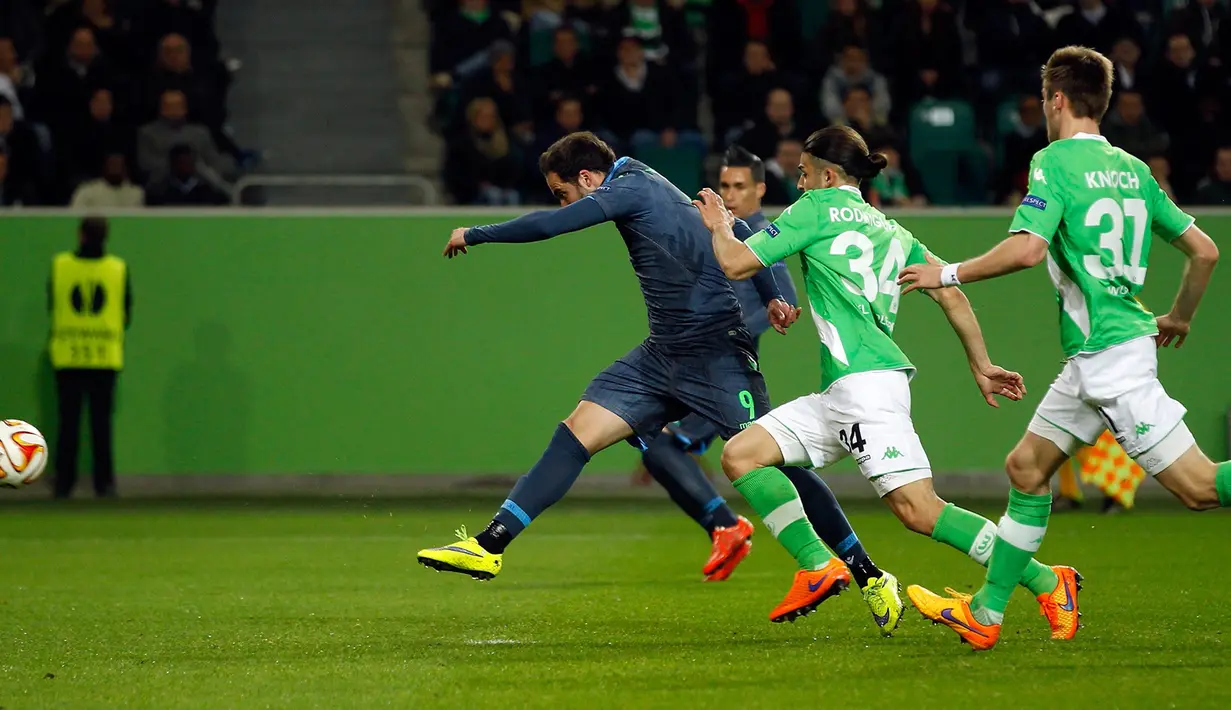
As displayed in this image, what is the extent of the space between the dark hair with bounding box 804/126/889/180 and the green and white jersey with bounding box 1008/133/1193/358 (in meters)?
0.79

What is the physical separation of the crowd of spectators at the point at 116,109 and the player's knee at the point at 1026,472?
36.7 ft

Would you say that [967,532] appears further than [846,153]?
No

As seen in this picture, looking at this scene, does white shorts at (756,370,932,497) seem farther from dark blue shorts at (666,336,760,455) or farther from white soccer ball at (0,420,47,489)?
white soccer ball at (0,420,47,489)

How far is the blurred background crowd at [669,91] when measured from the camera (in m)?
16.7

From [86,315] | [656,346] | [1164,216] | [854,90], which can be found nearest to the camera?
[1164,216]

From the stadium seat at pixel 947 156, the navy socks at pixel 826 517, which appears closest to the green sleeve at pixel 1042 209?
the navy socks at pixel 826 517

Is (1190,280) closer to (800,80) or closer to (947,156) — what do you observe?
(947,156)

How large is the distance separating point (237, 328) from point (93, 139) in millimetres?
2583

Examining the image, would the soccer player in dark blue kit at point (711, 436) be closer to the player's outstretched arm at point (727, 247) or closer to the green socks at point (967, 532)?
the player's outstretched arm at point (727, 247)

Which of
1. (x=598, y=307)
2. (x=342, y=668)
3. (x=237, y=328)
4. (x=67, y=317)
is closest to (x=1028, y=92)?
(x=598, y=307)

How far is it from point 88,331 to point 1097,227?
10.7 metres

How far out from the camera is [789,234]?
6.92 meters

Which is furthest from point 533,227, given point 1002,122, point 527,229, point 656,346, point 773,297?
point 1002,122

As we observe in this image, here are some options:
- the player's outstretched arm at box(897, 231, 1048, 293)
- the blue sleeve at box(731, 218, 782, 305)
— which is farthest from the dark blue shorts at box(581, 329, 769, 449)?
the player's outstretched arm at box(897, 231, 1048, 293)
